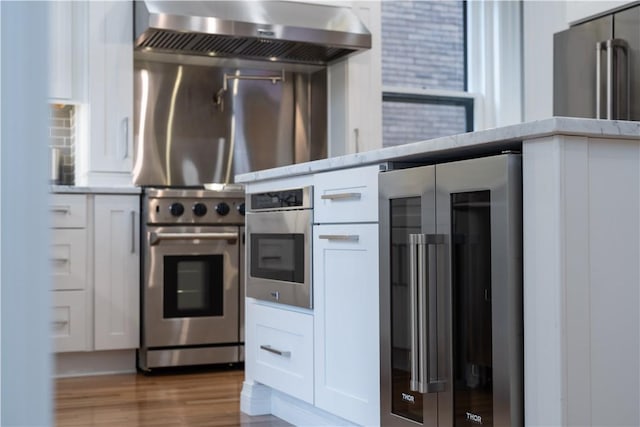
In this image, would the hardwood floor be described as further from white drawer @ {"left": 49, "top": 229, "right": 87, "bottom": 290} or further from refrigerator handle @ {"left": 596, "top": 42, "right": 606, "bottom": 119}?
refrigerator handle @ {"left": 596, "top": 42, "right": 606, "bottom": 119}

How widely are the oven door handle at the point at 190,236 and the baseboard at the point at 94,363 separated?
1.99 feet

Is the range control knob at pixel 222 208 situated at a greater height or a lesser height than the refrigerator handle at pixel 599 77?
lesser

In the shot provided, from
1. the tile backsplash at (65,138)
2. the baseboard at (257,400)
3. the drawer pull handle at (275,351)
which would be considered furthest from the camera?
the tile backsplash at (65,138)

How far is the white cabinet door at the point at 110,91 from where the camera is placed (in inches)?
175

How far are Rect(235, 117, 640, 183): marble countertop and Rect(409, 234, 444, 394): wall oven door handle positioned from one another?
23 cm

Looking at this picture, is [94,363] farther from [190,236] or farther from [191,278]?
[190,236]

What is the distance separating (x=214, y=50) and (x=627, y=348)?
3.38 m

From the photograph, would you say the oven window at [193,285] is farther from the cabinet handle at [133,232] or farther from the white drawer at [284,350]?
the white drawer at [284,350]

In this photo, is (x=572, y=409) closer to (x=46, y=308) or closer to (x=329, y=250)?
(x=329, y=250)

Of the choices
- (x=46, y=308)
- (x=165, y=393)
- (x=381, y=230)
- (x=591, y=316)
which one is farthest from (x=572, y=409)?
(x=165, y=393)

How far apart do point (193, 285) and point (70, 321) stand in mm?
611

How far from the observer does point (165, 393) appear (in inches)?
148

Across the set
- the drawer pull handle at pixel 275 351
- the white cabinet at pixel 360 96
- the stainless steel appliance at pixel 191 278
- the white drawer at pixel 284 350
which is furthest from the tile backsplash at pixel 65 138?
the drawer pull handle at pixel 275 351

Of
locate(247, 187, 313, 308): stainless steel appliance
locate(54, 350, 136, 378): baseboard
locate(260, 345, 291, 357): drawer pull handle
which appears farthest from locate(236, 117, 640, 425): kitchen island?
locate(54, 350, 136, 378): baseboard
